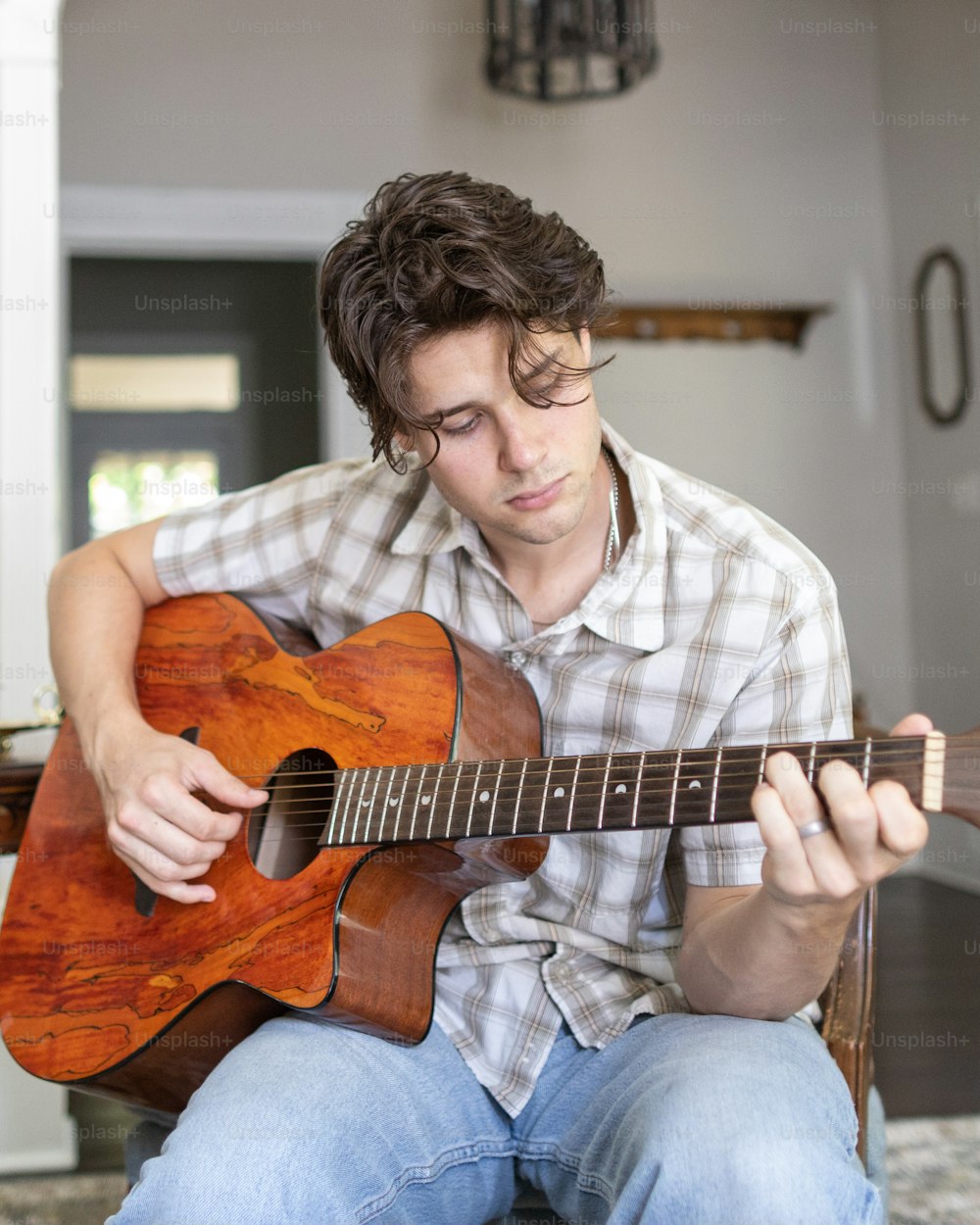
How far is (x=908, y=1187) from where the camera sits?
1.80 metres

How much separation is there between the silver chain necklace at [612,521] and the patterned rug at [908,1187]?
1.06 meters

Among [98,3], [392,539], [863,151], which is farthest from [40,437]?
[863,151]

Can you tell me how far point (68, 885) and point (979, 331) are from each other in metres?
3.45

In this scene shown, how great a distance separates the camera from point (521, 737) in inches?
46.4

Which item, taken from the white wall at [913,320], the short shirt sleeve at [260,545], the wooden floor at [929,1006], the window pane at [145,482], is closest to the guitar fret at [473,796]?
the short shirt sleeve at [260,545]

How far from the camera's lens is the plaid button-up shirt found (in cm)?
113

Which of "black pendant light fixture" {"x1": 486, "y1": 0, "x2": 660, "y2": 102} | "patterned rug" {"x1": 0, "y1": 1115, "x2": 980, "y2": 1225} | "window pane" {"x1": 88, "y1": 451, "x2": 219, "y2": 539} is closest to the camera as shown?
"patterned rug" {"x1": 0, "y1": 1115, "x2": 980, "y2": 1225}

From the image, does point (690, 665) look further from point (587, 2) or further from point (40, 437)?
point (587, 2)

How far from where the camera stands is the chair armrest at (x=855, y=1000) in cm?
110

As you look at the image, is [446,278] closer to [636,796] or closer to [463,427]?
[463,427]

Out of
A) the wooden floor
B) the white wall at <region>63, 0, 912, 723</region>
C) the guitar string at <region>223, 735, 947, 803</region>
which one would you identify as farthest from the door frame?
the guitar string at <region>223, 735, 947, 803</region>

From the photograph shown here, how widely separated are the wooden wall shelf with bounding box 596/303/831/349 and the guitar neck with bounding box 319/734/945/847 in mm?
3510

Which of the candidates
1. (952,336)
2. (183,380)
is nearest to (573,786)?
(952,336)

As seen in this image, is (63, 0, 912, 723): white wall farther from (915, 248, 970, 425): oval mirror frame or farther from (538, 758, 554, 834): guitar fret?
(538, 758, 554, 834): guitar fret
